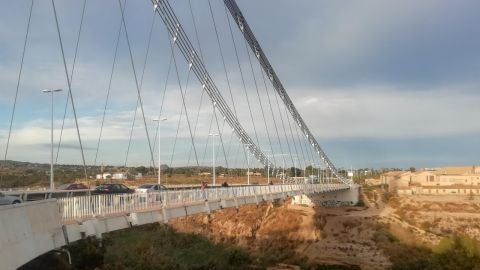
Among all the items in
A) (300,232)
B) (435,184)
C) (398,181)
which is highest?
(398,181)

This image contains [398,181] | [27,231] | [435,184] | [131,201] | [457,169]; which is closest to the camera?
[27,231]

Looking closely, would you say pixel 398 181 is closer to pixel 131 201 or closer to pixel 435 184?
pixel 435 184

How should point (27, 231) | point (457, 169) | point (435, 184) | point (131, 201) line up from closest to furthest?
1. point (27, 231)
2. point (131, 201)
3. point (435, 184)
4. point (457, 169)

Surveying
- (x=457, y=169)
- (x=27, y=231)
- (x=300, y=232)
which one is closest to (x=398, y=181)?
(x=457, y=169)

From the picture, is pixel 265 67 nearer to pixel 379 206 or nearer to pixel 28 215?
pixel 379 206

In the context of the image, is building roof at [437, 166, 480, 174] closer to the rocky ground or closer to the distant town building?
the distant town building

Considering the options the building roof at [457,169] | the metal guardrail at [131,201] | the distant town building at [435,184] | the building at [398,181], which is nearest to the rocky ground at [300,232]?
the distant town building at [435,184]

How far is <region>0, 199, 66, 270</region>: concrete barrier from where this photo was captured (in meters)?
9.51

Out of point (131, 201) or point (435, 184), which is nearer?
point (131, 201)

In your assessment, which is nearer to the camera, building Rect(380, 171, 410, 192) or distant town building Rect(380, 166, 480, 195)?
distant town building Rect(380, 166, 480, 195)

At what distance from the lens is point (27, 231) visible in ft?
35.1

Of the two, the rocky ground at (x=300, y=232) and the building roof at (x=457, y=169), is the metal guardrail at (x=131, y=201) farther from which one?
the building roof at (x=457, y=169)

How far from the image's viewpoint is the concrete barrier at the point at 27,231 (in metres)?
9.51

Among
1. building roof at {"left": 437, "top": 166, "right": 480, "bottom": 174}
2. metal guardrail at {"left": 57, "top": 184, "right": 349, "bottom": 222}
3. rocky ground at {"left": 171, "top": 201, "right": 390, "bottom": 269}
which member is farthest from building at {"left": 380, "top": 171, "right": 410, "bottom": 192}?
metal guardrail at {"left": 57, "top": 184, "right": 349, "bottom": 222}
